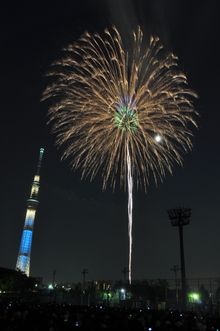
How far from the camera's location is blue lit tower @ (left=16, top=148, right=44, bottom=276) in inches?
6654

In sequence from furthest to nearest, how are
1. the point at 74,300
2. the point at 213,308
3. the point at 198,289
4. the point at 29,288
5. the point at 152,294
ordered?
the point at 29,288 → the point at 74,300 → the point at 152,294 → the point at 198,289 → the point at 213,308

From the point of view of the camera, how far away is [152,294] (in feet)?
198

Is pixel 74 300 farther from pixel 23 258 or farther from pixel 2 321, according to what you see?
pixel 23 258

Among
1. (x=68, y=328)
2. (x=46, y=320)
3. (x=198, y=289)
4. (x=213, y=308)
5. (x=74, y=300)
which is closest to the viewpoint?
(x=68, y=328)

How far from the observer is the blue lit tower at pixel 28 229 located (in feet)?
554

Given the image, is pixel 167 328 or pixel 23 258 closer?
pixel 167 328

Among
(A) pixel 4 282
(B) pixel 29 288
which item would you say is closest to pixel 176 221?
(A) pixel 4 282

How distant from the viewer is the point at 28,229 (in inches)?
6732

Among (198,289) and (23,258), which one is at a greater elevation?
(23,258)

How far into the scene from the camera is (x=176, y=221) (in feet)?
152

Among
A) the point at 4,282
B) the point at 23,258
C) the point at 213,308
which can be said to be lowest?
the point at 213,308

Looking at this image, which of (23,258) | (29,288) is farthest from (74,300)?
(23,258)

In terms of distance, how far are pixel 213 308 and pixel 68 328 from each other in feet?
84.2

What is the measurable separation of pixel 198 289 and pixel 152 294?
17.7 metres
